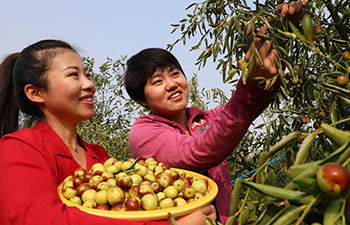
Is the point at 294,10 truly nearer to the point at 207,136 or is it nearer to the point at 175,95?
the point at 207,136

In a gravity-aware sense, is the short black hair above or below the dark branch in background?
below

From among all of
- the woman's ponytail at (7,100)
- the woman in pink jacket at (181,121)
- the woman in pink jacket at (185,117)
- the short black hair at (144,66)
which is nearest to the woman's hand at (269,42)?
the woman in pink jacket at (185,117)

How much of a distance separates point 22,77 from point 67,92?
386 mm

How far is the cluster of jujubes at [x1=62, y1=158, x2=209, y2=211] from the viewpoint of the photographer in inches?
57.8

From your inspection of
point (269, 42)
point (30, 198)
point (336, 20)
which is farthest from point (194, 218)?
point (336, 20)

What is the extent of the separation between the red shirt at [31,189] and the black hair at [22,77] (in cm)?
41

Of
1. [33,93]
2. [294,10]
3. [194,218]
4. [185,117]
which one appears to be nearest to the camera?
[294,10]

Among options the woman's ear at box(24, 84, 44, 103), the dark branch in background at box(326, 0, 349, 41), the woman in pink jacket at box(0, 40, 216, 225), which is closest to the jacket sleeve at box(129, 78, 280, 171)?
the woman in pink jacket at box(0, 40, 216, 225)

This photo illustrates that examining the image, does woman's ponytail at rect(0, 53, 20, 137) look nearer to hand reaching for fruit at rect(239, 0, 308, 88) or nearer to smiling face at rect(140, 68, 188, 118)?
smiling face at rect(140, 68, 188, 118)

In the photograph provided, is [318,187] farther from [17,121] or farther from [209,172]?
[17,121]

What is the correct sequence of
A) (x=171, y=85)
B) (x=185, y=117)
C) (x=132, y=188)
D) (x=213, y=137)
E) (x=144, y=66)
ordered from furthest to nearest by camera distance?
(x=185, y=117) < (x=144, y=66) < (x=171, y=85) < (x=213, y=137) < (x=132, y=188)

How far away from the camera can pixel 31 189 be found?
1370 mm

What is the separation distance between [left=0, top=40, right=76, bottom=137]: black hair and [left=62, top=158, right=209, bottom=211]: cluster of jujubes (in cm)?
59

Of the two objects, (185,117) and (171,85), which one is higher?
(171,85)
